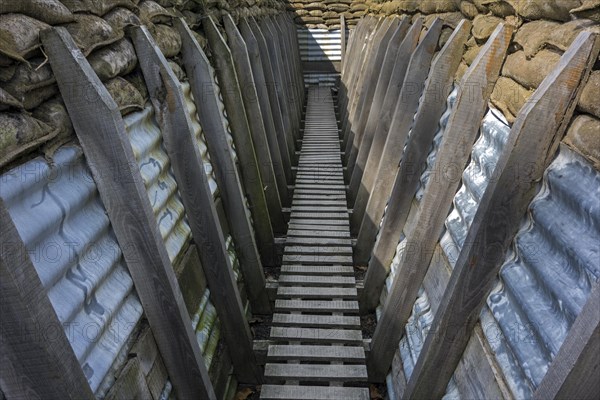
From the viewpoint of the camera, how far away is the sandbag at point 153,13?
8.36ft

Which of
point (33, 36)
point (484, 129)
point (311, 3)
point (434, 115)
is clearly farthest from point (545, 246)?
point (311, 3)

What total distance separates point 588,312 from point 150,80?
233 centimetres

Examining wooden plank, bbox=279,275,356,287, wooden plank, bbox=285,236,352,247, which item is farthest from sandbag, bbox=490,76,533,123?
wooden plank, bbox=285,236,352,247

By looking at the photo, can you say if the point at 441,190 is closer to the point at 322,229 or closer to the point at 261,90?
the point at 322,229

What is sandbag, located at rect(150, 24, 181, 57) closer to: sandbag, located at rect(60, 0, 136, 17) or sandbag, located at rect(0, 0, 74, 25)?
sandbag, located at rect(60, 0, 136, 17)

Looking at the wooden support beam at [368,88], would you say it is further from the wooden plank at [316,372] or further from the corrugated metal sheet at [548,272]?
the corrugated metal sheet at [548,272]

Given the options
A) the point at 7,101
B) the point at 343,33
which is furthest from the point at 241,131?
the point at 343,33

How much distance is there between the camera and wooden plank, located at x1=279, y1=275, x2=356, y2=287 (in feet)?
14.0

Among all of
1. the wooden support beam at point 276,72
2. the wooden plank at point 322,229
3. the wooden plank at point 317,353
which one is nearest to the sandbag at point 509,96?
the wooden plank at point 317,353

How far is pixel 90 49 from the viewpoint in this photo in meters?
1.84

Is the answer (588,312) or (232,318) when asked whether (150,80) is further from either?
(588,312)

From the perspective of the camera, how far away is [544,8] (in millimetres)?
1896

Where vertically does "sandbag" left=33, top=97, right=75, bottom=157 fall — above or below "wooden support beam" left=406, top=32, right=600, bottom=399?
above

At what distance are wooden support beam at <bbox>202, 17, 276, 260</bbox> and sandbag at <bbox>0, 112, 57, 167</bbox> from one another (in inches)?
99.2
